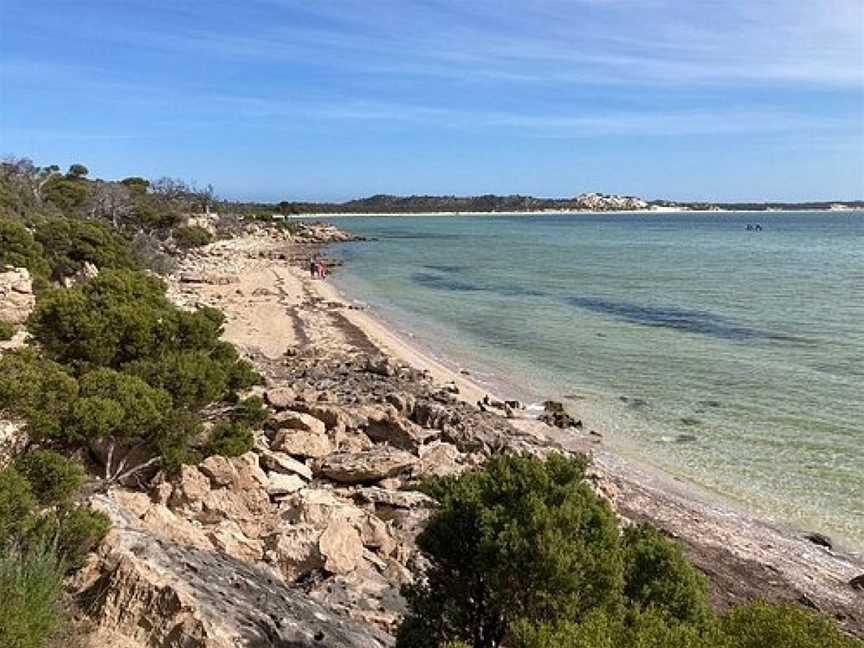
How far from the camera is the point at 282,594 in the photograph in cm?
805

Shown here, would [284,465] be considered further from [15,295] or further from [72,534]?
[15,295]

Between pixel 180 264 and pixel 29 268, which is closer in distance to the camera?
pixel 29 268

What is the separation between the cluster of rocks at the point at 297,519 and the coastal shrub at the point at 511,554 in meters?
1.05

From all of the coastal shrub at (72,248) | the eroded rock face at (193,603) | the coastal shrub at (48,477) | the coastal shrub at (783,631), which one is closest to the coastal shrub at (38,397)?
the coastal shrub at (48,477)

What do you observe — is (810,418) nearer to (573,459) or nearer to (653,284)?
(573,459)

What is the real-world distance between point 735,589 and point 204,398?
A: 8821mm

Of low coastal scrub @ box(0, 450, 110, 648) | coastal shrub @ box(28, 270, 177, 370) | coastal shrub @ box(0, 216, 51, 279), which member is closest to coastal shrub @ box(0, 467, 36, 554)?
low coastal scrub @ box(0, 450, 110, 648)

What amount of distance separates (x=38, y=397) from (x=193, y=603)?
502 cm

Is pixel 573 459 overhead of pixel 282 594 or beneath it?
overhead

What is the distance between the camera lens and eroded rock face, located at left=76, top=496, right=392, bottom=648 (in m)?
6.55

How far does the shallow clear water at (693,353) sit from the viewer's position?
56.2 feet

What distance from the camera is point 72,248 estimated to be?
35344 mm

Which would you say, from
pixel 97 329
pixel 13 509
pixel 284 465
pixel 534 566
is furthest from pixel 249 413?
pixel 534 566

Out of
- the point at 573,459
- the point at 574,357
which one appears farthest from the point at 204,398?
the point at 574,357
